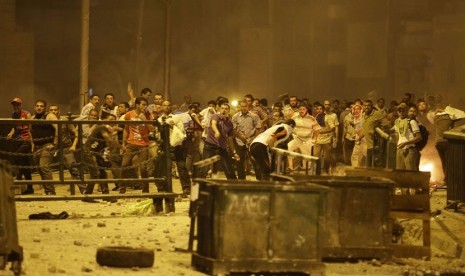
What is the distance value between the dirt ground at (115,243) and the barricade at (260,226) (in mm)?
526

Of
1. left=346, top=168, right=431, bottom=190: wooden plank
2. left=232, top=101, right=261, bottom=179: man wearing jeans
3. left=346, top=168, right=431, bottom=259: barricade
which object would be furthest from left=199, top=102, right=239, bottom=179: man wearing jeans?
left=346, top=168, right=431, bottom=190: wooden plank

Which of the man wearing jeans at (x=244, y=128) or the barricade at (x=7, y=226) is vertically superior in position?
the man wearing jeans at (x=244, y=128)

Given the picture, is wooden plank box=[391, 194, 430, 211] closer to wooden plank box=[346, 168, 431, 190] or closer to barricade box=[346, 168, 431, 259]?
barricade box=[346, 168, 431, 259]

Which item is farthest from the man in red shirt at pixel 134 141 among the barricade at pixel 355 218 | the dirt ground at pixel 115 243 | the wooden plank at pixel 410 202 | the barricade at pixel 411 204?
the barricade at pixel 355 218

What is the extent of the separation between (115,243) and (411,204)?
333cm

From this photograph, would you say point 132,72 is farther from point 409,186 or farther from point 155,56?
point 409,186

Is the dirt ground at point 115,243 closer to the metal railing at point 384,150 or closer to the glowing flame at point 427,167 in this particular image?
the metal railing at point 384,150

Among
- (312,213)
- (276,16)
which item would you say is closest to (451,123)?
(312,213)

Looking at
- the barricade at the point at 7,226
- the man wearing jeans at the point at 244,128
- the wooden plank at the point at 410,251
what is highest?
the man wearing jeans at the point at 244,128

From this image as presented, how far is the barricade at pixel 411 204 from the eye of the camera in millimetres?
13688

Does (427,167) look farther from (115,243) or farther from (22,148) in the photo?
(115,243)

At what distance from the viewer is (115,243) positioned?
14.1 meters

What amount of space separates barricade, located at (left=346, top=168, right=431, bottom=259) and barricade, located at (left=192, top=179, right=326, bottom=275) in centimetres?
210

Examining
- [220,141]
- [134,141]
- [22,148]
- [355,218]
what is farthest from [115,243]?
[22,148]
